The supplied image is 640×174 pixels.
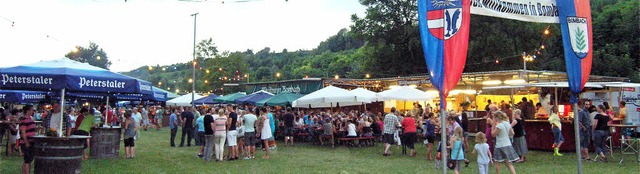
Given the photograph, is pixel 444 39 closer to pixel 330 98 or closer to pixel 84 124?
pixel 84 124

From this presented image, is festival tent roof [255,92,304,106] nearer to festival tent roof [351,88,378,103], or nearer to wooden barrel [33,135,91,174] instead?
festival tent roof [351,88,378,103]

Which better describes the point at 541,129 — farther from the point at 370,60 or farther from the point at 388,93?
the point at 370,60

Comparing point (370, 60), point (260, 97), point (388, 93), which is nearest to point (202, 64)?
point (370, 60)

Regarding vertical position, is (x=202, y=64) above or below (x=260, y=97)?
above

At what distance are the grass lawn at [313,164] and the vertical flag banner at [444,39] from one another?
194 inches

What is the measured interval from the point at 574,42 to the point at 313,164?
19.9ft

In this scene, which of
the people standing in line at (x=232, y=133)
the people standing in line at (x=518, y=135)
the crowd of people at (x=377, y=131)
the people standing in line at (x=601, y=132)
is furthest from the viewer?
the people standing in line at (x=232, y=133)

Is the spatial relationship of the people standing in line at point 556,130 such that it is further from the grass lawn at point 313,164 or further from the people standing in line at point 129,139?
the people standing in line at point 129,139

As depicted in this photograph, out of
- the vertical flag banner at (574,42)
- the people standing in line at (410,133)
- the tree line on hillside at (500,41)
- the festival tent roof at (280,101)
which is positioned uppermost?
the tree line on hillside at (500,41)

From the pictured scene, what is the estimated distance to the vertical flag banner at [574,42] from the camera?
20.4 ft

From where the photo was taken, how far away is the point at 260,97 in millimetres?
21391

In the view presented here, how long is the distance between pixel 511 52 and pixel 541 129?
57.3ft

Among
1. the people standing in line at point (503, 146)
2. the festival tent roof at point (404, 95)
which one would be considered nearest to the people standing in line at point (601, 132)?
the people standing in line at point (503, 146)

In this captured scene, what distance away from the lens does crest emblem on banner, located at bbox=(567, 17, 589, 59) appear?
621cm
